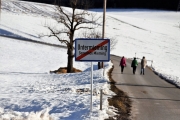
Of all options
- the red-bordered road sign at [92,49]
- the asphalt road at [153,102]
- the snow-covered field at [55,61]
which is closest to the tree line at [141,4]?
the snow-covered field at [55,61]

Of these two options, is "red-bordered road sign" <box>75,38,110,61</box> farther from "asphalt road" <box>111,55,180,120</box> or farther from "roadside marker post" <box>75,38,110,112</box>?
"asphalt road" <box>111,55,180,120</box>

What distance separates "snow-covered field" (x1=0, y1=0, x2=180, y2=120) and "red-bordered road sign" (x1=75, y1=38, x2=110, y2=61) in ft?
5.28

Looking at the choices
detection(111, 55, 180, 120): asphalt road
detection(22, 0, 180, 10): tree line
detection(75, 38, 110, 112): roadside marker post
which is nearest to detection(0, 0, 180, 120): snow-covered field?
detection(111, 55, 180, 120): asphalt road

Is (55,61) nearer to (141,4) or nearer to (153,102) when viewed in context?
(153,102)

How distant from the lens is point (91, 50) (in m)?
9.07

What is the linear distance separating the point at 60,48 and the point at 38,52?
5986 millimetres

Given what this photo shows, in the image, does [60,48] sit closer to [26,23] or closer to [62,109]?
[26,23]

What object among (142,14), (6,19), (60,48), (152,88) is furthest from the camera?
(142,14)

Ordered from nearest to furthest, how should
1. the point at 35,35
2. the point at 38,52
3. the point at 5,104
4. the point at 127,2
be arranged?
the point at 5,104, the point at 38,52, the point at 35,35, the point at 127,2

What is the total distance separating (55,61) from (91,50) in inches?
1101

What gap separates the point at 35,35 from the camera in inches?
2100

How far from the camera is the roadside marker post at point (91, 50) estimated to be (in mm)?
9047

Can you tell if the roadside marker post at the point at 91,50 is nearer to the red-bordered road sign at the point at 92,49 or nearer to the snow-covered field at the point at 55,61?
the red-bordered road sign at the point at 92,49

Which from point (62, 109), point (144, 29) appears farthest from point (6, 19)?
point (62, 109)
